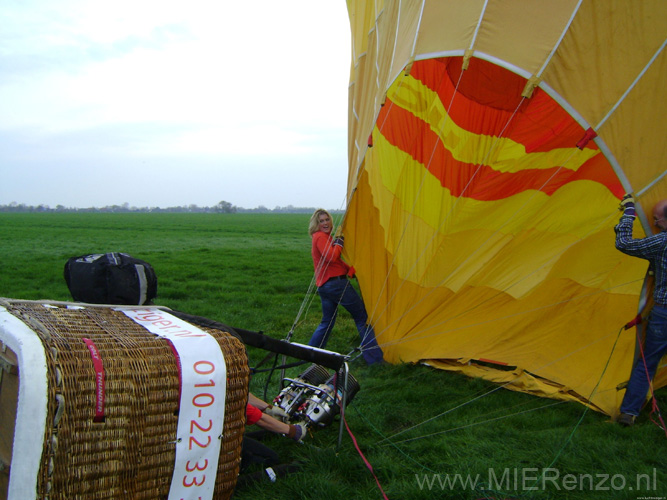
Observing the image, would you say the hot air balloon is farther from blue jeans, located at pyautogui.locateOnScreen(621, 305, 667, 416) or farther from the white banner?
the white banner

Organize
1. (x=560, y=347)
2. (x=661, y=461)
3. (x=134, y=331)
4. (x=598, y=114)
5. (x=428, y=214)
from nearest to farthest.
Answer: (x=134, y=331)
(x=661, y=461)
(x=598, y=114)
(x=560, y=347)
(x=428, y=214)

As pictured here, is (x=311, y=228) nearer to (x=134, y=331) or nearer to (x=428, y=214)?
(x=428, y=214)

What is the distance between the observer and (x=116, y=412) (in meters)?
1.73

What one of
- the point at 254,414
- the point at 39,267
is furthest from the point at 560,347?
the point at 39,267

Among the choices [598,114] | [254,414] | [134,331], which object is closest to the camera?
[134,331]

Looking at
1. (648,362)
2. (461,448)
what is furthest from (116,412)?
(648,362)

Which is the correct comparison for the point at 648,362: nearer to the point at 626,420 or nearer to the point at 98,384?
the point at 626,420

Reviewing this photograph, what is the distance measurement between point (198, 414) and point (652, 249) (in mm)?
2717

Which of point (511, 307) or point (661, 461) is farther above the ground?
point (511, 307)

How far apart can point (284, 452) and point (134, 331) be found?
3.90 ft

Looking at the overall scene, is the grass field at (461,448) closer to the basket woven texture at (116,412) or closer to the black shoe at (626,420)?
the black shoe at (626,420)

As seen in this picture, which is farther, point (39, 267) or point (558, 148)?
point (39, 267)

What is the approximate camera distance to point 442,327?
4.25m

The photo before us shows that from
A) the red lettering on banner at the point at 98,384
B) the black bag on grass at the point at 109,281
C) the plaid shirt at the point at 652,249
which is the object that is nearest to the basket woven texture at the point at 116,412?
the red lettering on banner at the point at 98,384
